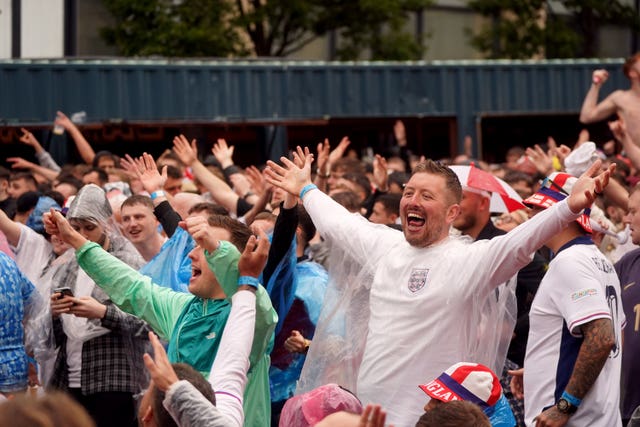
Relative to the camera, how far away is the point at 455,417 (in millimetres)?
3695

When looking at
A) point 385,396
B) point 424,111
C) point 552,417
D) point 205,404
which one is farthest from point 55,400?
point 424,111

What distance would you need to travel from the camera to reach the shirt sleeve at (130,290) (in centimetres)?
517

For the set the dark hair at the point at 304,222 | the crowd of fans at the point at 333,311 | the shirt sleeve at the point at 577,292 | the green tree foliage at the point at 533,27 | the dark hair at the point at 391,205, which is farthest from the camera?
the green tree foliage at the point at 533,27

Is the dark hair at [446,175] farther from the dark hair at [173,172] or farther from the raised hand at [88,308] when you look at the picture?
the dark hair at [173,172]

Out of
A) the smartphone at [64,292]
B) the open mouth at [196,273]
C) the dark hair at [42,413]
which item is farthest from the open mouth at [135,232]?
the dark hair at [42,413]

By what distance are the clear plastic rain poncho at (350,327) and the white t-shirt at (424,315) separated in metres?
0.15

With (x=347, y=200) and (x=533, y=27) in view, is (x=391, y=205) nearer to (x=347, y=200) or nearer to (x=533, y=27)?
(x=347, y=200)

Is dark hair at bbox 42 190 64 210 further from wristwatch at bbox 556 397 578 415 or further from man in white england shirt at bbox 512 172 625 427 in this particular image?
wristwatch at bbox 556 397 578 415

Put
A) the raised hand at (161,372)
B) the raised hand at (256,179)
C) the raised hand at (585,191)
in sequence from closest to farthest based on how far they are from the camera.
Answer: the raised hand at (161,372) → the raised hand at (585,191) → the raised hand at (256,179)

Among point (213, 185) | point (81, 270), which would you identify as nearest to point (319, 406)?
point (81, 270)

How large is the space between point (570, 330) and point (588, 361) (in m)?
0.17

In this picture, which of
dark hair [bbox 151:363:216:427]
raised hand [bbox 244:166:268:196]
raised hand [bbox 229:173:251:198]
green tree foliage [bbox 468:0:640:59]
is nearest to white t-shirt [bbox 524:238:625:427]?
dark hair [bbox 151:363:216:427]

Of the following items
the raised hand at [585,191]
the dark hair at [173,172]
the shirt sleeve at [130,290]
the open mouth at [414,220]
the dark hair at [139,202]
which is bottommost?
the shirt sleeve at [130,290]

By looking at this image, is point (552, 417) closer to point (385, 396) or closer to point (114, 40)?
point (385, 396)
